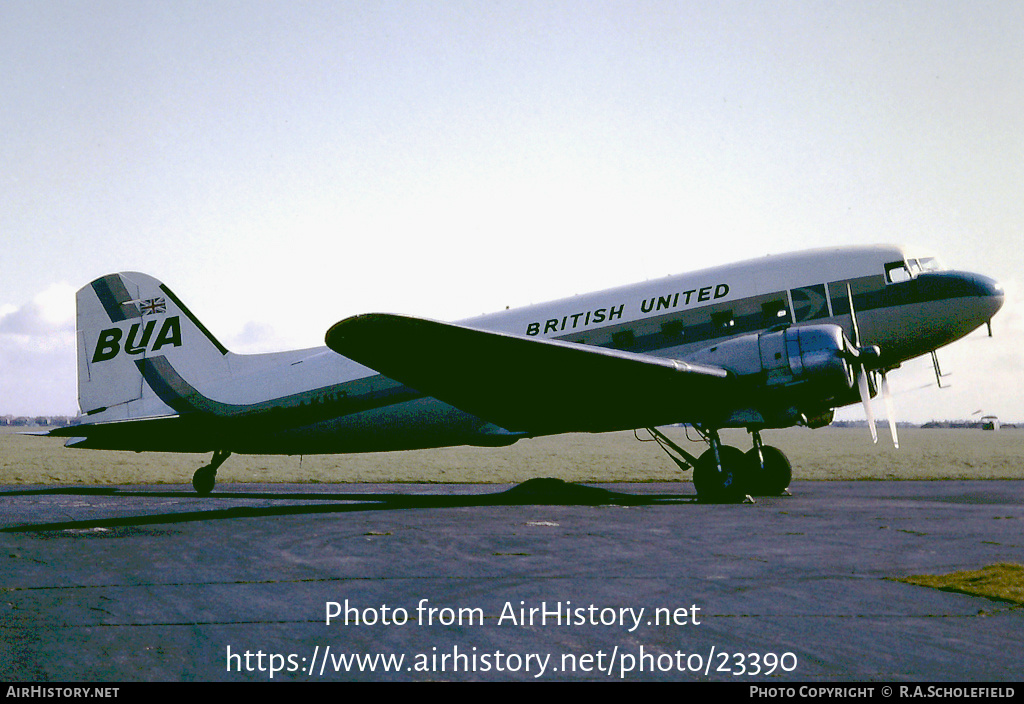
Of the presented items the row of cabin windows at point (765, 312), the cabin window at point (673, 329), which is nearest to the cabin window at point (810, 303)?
the row of cabin windows at point (765, 312)

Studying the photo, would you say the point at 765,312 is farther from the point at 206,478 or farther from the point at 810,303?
the point at 206,478

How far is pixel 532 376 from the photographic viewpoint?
1563 cm

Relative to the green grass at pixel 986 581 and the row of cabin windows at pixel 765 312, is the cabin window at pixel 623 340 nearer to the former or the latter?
the row of cabin windows at pixel 765 312

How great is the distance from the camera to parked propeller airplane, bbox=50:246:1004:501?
598 inches

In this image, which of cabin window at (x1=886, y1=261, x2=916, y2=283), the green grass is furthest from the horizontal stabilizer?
the green grass

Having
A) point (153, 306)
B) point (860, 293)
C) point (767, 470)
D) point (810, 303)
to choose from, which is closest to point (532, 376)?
point (810, 303)

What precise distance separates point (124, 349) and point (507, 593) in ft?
51.4

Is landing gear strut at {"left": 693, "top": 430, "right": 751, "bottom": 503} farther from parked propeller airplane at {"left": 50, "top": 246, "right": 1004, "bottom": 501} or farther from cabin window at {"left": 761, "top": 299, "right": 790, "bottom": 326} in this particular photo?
cabin window at {"left": 761, "top": 299, "right": 790, "bottom": 326}

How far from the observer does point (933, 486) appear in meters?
21.0

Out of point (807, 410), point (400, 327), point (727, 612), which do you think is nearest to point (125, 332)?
point (400, 327)

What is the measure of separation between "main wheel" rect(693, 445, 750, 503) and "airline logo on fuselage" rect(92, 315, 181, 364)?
42.8ft

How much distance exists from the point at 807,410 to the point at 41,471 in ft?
96.7

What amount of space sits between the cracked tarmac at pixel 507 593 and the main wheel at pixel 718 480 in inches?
59.4
